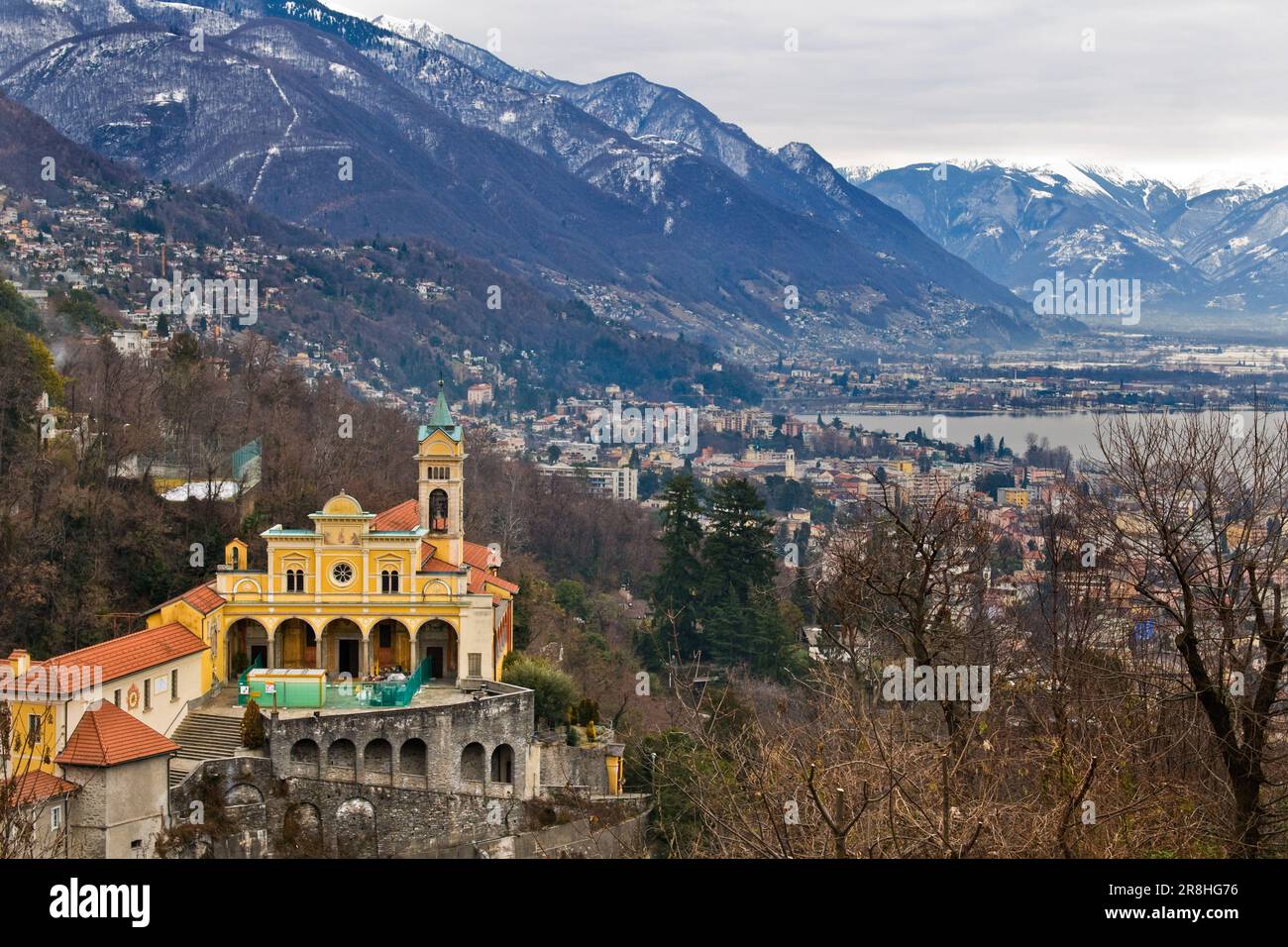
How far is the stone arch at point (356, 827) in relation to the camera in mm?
23375

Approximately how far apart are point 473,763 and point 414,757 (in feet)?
3.00

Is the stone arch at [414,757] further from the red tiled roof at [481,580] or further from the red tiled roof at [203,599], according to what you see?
the red tiled roof at [203,599]

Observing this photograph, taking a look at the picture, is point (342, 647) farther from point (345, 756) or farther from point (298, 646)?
point (345, 756)

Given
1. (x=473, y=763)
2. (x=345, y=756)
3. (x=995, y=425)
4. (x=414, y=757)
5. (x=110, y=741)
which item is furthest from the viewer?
(x=995, y=425)

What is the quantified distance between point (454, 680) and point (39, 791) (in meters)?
8.38

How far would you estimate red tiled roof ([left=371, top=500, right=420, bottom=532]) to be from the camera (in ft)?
93.2

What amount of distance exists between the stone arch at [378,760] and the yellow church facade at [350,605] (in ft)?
7.93

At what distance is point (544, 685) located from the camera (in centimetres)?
2686

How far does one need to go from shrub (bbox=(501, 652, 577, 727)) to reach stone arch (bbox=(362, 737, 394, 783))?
3.15 m

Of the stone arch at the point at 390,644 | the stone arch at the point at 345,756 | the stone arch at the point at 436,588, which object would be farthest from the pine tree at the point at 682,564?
the stone arch at the point at 345,756

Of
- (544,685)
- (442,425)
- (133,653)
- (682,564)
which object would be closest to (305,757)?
(133,653)
